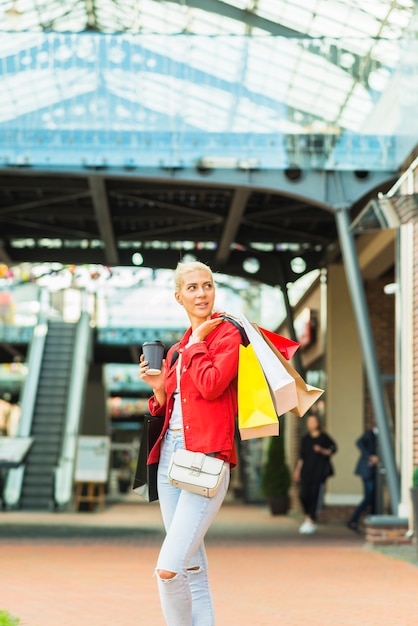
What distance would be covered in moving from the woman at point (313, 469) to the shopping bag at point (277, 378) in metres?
11.4

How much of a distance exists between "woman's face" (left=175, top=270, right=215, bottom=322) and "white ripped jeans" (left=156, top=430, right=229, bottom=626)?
483mm

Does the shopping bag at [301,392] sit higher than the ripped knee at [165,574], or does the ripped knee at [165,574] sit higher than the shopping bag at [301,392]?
the shopping bag at [301,392]

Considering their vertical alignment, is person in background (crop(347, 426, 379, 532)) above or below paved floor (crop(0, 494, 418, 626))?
above

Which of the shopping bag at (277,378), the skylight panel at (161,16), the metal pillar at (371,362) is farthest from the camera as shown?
the skylight panel at (161,16)

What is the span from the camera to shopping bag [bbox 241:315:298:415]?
4.05m

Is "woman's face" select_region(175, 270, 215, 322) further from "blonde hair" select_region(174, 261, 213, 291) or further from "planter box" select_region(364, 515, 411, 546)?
"planter box" select_region(364, 515, 411, 546)

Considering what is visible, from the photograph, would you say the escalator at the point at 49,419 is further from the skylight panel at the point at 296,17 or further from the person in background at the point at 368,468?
the skylight panel at the point at 296,17

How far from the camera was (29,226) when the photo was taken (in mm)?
20141

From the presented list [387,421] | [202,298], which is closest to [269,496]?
[387,421]

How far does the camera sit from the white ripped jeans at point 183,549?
12.9 feet

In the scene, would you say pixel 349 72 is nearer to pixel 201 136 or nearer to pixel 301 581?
pixel 201 136

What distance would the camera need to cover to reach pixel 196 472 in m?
3.95

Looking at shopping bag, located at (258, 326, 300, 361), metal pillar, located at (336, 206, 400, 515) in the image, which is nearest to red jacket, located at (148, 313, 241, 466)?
shopping bag, located at (258, 326, 300, 361)

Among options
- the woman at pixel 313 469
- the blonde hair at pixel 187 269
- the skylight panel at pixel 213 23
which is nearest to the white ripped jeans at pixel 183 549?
the blonde hair at pixel 187 269
